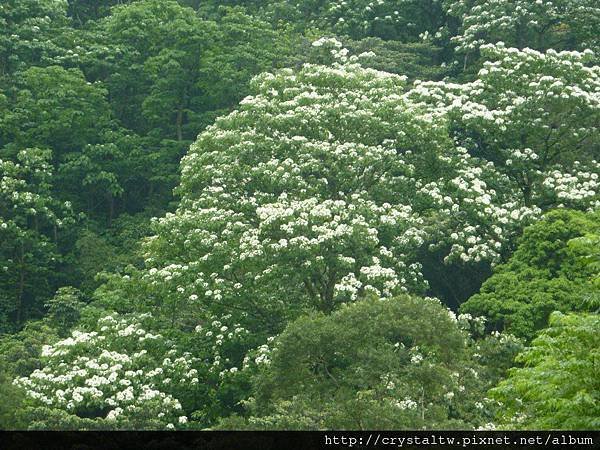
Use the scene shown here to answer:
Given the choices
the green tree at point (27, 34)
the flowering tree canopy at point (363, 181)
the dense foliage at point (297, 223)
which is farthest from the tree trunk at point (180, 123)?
the flowering tree canopy at point (363, 181)

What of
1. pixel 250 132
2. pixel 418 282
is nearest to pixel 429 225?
pixel 418 282

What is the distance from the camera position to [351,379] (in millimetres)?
16766

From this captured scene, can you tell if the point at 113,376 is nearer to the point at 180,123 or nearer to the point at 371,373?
the point at 371,373

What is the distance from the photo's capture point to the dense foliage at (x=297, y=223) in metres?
17.2

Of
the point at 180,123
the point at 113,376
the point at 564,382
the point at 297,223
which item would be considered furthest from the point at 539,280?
the point at 180,123

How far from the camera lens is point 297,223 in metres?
22.2

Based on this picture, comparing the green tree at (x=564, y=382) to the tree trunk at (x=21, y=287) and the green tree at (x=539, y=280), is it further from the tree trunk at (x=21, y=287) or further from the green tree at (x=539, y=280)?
the tree trunk at (x=21, y=287)

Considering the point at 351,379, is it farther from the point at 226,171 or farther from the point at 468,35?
the point at 468,35

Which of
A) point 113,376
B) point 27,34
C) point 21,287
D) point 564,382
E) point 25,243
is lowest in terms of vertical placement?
point 21,287

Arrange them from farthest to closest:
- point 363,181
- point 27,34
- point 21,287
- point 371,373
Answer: point 27,34, point 21,287, point 363,181, point 371,373

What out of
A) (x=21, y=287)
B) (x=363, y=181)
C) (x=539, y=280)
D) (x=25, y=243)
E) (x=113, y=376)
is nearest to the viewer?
(x=113, y=376)

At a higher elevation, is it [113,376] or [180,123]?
[180,123]

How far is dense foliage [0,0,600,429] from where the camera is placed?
1723cm

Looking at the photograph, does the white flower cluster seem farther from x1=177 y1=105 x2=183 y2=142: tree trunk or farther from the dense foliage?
x1=177 y1=105 x2=183 y2=142: tree trunk
